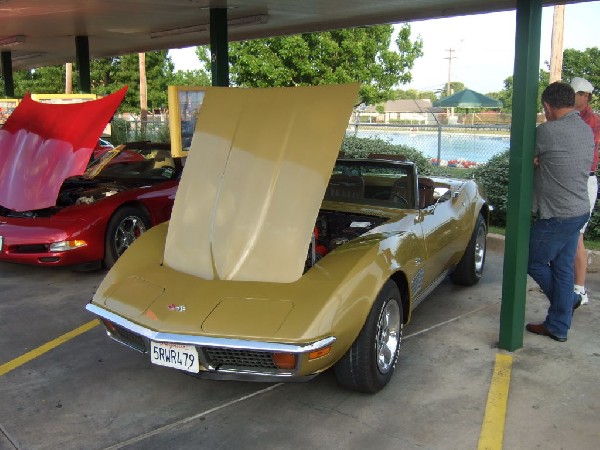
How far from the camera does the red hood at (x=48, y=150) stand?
5.88 meters

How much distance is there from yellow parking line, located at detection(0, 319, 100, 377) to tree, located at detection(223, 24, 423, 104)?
14.8m

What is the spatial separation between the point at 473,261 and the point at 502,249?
175 centimetres

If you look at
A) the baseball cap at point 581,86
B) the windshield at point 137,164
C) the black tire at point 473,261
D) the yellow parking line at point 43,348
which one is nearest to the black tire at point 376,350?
the black tire at point 473,261

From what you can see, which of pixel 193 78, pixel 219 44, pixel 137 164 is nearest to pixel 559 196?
pixel 137 164

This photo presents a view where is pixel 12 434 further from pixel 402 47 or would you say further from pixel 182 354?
pixel 402 47

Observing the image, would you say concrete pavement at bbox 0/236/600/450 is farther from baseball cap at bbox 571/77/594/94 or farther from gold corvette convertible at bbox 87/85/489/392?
baseball cap at bbox 571/77/594/94

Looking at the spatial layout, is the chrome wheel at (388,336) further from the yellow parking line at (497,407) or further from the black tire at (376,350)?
the yellow parking line at (497,407)

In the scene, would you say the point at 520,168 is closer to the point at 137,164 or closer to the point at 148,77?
the point at 137,164

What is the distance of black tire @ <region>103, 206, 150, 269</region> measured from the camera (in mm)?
6176

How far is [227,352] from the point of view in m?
3.02

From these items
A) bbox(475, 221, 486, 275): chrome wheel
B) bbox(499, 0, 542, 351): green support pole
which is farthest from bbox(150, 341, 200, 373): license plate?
bbox(475, 221, 486, 275): chrome wheel

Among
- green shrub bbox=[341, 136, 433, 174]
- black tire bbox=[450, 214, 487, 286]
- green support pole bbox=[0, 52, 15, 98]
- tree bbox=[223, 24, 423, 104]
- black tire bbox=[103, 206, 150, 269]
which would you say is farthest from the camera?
tree bbox=[223, 24, 423, 104]

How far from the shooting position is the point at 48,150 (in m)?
6.07

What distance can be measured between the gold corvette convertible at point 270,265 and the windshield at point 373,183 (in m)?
0.15
